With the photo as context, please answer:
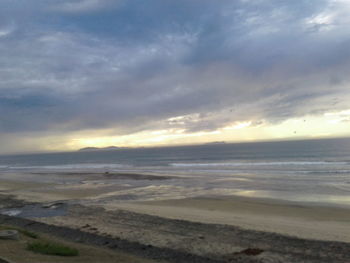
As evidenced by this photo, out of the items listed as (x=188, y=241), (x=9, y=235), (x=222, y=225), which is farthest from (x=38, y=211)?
(x=222, y=225)

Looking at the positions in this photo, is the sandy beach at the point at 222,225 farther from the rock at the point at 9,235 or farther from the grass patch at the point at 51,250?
the rock at the point at 9,235

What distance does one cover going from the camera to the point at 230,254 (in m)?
9.20

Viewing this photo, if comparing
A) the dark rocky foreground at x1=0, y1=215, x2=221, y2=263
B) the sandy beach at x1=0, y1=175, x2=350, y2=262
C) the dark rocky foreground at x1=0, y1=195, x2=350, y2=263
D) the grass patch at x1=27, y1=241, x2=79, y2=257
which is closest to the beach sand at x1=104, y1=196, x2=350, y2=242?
the sandy beach at x1=0, y1=175, x2=350, y2=262

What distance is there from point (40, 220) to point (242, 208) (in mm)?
10178

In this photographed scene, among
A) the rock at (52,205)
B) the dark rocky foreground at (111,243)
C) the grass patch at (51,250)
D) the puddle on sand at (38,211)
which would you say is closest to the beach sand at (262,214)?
the puddle on sand at (38,211)

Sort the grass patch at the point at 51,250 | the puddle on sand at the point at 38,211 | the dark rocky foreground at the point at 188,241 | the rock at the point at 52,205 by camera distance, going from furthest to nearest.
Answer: the rock at the point at 52,205 < the puddle on sand at the point at 38,211 < the dark rocky foreground at the point at 188,241 < the grass patch at the point at 51,250

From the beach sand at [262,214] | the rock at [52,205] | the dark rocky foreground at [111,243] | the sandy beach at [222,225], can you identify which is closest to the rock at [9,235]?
the dark rocky foreground at [111,243]

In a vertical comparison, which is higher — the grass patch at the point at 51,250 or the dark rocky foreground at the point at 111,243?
the grass patch at the point at 51,250

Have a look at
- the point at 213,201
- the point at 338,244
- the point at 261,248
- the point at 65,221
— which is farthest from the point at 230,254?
the point at 213,201

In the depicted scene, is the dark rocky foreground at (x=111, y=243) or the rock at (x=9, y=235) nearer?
the dark rocky foreground at (x=111, y=243)

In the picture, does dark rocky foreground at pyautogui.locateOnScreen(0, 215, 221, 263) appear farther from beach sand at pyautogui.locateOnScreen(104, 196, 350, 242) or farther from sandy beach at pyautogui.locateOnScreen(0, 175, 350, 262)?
beach sand at pyautogui.locateOnScreen(104, 196, 350, 242)

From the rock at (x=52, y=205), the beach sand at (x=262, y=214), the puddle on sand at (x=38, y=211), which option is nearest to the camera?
the beach sand at (x=262, y=214)

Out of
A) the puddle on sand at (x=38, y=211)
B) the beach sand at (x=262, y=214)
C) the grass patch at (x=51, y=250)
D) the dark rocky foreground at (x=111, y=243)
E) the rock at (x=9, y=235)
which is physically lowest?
the beach sand at (x=262, y=214)

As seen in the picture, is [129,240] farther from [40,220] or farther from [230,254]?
[40,220]
